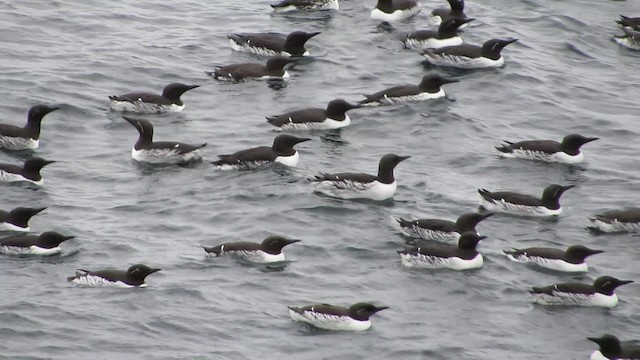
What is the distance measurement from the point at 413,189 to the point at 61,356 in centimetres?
852

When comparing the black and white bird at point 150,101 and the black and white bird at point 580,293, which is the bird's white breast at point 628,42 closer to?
the black and white bird at point 150,101

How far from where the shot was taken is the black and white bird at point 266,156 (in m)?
24.2

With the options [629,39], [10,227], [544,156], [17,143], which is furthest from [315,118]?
[629,39]

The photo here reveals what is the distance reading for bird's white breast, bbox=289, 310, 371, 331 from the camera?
1828 cm

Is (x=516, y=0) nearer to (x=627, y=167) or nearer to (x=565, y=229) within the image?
(x=627, y=167)

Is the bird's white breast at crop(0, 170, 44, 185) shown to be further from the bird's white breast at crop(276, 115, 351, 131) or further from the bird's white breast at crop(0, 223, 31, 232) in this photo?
the bird's white breast at crop(276, 115, 351, 131)

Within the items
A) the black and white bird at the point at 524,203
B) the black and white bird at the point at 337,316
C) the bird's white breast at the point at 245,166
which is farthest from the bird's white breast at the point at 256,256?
the black and white bird at the point at 524,203

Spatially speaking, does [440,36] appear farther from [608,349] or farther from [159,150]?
[608,349]

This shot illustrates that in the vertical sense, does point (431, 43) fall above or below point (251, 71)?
below

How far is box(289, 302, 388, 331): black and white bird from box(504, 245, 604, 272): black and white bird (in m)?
3.33

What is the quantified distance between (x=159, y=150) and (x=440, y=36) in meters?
9.26

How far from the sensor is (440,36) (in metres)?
31.6

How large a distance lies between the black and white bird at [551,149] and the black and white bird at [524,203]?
7.90ft

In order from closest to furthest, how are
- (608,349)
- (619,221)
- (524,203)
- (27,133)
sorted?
1. (608,349)
2. (619,221)
3. (524,203)
4. (27,133)
